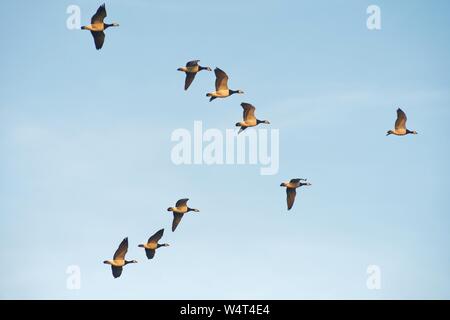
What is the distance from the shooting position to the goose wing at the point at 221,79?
66.5 metres

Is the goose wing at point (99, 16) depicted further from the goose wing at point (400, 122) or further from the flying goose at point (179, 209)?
the goose wing at point (400, 122)

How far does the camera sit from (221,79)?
67125 millimetres

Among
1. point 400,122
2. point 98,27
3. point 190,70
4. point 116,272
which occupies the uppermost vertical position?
point 98,27

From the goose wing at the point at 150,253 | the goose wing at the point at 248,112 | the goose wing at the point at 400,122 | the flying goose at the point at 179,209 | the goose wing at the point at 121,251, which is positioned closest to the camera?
the goose wing at the point at 121,251

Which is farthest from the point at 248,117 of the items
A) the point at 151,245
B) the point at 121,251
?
the point at 121,251

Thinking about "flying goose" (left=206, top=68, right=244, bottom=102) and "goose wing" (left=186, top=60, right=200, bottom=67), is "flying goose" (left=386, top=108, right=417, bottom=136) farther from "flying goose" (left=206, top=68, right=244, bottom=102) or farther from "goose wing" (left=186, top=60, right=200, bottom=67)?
"goose wing" (left=186, top=60, right=200, bottom=67)

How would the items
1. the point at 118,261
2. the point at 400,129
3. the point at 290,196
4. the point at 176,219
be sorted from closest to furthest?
the point at 118,261 < the point at 176,219 < the point at 290,196 < the point at 400,129

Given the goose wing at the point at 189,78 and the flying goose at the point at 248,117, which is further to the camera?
the flying goose at the point at 248,117

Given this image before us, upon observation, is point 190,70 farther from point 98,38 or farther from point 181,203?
point 181,203

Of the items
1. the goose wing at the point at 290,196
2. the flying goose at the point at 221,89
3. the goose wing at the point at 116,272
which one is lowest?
the goose wing at the point at 116,272

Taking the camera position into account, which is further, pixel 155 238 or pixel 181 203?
pixel 181 203

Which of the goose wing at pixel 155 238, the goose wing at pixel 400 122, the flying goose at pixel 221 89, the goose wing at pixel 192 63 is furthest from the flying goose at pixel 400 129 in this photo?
the goose wing at pixel 155 238
